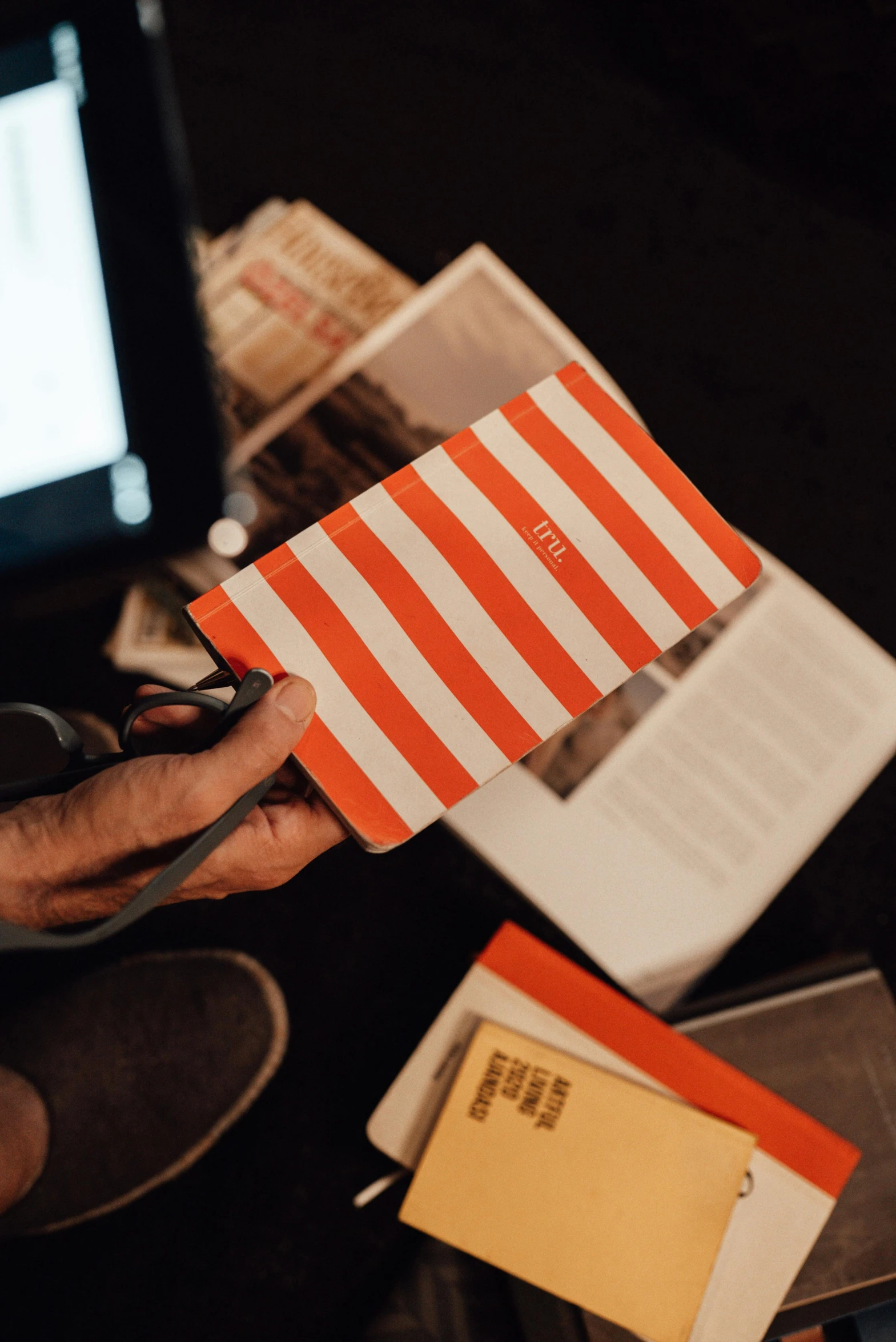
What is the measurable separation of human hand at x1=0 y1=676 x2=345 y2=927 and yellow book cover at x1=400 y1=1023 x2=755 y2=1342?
0.27 metres

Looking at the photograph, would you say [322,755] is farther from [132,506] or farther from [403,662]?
[132,506]

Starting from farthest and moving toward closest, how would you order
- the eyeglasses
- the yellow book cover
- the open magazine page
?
the open magazine page, the yellow book cover, the eyeglasses

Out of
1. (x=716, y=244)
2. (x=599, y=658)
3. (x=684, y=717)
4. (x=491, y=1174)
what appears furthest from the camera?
(x=716, y=244)

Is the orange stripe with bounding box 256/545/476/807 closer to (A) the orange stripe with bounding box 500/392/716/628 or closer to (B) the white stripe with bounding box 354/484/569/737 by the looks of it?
(B) the white stripe with bounding box 354/484/569/737

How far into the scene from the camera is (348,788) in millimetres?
483

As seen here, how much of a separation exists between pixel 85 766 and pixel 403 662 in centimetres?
22

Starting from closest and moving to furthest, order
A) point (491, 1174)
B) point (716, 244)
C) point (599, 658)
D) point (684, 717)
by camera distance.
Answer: point (599, 658)
point (491, 1174)
point (684, 717)
point (716, 244)

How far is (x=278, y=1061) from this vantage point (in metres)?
0.78

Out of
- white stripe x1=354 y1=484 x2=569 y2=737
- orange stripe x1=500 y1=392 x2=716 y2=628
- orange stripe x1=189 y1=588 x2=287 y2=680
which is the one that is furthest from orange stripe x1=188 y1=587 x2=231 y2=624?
orange stripe x1=500 y1=392 x2=716 y2=628

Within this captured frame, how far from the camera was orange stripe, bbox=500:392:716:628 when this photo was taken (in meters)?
0.50

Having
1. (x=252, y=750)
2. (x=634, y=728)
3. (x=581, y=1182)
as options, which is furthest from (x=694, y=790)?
(x=252, y=750)

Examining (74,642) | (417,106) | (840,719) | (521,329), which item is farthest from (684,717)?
(417,106)

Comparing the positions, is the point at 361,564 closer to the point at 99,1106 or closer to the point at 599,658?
the point at 599,658

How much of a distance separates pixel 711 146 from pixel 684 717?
705 millimetres
